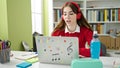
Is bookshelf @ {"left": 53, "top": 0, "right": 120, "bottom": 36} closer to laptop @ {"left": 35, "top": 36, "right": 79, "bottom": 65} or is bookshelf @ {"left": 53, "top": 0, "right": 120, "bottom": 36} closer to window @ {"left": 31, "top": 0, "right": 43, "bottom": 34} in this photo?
window @ {"left": 31, "top": 0, "right": 43, "bottom": 34}

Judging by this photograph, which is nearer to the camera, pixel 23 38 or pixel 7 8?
pixel 7 8

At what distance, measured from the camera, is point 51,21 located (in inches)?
155

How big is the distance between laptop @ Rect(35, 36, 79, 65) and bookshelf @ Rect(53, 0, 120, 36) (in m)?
2.34

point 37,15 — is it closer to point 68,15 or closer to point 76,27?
point 76,27

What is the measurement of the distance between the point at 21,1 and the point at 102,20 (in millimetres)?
1685

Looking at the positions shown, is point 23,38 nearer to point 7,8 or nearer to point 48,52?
point 7,8

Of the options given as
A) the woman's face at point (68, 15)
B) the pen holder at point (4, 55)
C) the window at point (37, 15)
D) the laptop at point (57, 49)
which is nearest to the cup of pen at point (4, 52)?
the pen holder at point (4, 55)

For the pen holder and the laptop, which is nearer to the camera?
the laptop

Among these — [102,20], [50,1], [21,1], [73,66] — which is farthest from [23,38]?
[73,66]

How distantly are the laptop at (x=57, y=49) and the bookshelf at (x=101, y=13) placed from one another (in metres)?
2.34

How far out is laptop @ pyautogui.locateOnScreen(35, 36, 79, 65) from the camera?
1.38 meters

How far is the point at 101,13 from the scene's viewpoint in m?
3.66

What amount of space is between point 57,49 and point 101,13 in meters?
2.47

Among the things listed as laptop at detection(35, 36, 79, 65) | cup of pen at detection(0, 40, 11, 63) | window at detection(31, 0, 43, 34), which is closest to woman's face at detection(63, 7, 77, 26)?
laptop at detection(35, 36, 79, 65)
